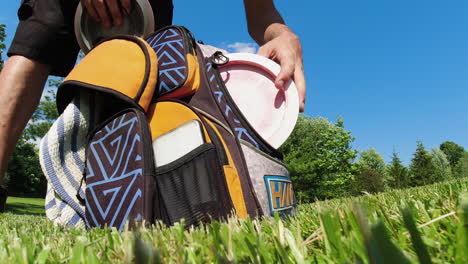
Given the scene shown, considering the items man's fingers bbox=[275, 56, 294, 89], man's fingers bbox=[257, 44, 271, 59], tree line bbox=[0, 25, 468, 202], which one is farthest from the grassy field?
tree line bbox=[0, 25, 468, 202]

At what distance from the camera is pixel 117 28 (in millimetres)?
2311

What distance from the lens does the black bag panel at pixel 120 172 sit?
1439mm

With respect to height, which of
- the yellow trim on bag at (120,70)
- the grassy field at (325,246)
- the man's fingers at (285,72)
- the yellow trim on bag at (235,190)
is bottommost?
the grassy field at (325,246)

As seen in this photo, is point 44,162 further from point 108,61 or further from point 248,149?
point 248,149

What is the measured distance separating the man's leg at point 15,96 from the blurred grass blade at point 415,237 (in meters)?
2.52

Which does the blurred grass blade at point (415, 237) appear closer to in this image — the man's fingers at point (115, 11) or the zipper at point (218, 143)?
the zipper at point (218, 143)

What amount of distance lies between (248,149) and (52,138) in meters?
0.96

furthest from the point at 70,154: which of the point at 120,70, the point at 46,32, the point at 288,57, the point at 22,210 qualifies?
the point at 22,210

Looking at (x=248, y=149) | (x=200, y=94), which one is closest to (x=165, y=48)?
(x=200, y=94)

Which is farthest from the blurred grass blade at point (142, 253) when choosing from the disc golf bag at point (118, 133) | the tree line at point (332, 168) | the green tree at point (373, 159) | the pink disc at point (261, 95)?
the green tree at point (373, 159)

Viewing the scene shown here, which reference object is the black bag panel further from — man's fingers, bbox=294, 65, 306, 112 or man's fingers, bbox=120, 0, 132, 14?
man's fingers, bbox=294, 65, 306, 112

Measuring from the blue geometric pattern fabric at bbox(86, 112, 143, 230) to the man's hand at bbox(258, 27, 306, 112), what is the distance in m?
1.17

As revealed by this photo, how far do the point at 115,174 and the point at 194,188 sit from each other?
1.16ft

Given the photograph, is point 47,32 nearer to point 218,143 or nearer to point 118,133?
point 118,133
